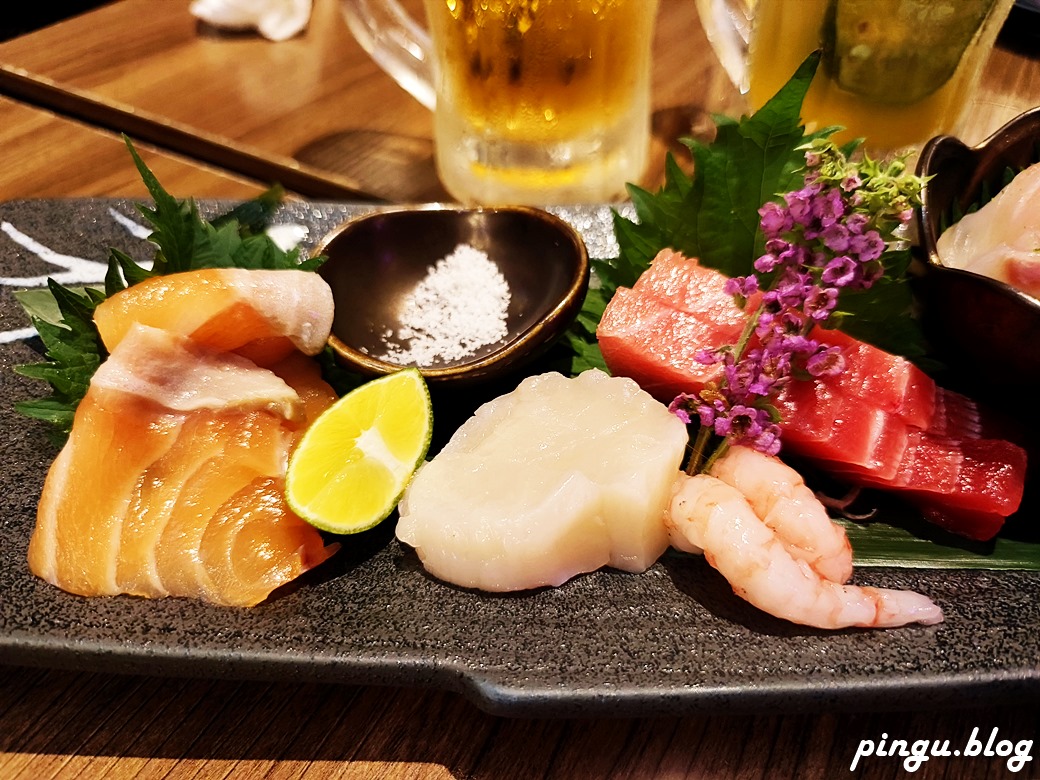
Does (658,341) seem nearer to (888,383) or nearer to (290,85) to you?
(888,383)

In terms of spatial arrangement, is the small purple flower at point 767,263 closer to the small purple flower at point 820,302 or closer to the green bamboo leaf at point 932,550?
the small purple flower at point 820,302

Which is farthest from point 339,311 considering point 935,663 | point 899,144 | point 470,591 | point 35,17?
point 35,17

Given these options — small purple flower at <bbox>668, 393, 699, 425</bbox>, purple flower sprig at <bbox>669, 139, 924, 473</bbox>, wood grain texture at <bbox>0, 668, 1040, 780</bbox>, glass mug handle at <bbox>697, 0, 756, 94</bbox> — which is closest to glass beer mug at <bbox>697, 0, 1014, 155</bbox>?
glass mug handle at <bbox>697, 0, 756, 94</bbox>

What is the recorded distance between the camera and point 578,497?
1.41m

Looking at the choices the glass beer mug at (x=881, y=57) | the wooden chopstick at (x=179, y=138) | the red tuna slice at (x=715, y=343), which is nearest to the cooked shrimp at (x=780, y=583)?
the red tuna slice at (x=715, y=343)

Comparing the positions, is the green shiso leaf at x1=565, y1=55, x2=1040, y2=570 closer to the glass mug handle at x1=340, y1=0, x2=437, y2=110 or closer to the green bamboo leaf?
the green bamboo leaf

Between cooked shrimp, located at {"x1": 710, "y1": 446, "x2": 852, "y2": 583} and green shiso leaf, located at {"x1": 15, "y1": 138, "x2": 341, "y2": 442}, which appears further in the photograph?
green shiso leaf, located at {"x1": 15, "y1": 138, "x2": 341, "y2": 442}

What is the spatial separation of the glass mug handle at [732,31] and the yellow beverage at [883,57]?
0.24 metres

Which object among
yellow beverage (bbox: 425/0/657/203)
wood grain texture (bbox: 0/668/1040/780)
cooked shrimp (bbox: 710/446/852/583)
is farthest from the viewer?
yellow beverage (bbox: 425/0/657/203)

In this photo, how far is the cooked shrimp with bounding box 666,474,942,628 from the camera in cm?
128

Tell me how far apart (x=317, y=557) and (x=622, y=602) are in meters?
0.57

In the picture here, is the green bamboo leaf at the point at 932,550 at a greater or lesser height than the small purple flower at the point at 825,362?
lesser

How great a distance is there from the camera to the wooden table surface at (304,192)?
1252 mm

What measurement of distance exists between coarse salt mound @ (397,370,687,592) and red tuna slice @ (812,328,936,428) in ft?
1.22
